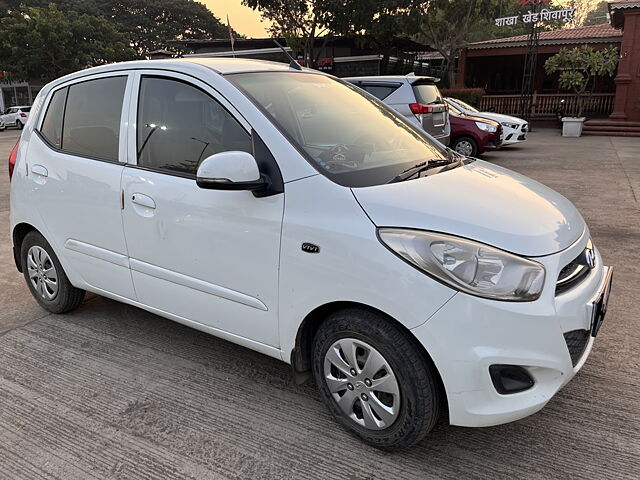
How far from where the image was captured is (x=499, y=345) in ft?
6.46

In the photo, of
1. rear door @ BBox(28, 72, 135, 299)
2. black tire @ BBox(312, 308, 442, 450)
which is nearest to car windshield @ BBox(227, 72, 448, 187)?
black tire @ BBox(312, 308, 442, 450)

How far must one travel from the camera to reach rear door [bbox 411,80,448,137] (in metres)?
9.23

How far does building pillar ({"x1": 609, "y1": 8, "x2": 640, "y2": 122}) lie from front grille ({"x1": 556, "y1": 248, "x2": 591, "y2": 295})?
749 inches

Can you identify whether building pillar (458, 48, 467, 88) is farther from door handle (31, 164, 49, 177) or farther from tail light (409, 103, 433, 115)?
door handle (31, 164, 49, 177)

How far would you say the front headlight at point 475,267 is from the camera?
1.98 meters

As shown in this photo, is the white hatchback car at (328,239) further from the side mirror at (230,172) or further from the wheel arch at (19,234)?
the wheel arch at (19,234)

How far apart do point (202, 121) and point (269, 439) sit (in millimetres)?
1673

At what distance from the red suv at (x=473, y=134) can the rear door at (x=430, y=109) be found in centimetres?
161

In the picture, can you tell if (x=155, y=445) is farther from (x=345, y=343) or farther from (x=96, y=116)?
(x=96, y=116)

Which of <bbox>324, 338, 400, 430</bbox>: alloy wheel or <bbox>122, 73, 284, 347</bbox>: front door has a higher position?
<bbox>122, 73, 284, 347</bbox>: front door

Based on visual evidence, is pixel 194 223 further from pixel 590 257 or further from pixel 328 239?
pixel 590 257

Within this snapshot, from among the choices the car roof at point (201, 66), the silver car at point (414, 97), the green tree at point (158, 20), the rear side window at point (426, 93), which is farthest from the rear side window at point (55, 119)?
the green tree at point (158, 20)

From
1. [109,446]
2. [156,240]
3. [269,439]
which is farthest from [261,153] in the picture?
[109,446]

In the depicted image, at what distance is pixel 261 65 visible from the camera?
3119mm
